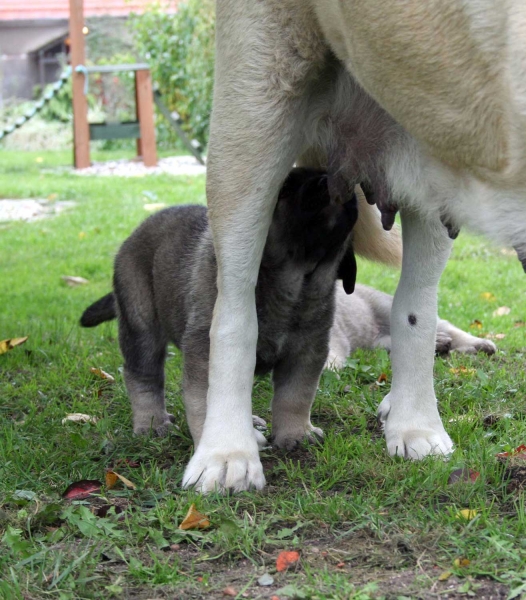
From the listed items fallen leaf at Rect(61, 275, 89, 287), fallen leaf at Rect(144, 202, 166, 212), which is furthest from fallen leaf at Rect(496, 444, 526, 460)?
fallen leaf at Rect(144, 202, 166, 212)

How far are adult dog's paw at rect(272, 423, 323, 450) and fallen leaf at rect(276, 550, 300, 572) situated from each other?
92 cm

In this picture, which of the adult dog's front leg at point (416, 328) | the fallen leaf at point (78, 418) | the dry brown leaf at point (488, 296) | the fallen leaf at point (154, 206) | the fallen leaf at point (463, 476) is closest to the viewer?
the fallen leaf at point (463, 476)

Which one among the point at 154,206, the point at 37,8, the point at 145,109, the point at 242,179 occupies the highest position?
the point at 37,8

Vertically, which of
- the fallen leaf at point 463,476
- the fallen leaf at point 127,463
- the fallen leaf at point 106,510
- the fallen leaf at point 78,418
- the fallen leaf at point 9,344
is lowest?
the fallen leaf at point 9,344

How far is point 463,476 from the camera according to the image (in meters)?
2.81

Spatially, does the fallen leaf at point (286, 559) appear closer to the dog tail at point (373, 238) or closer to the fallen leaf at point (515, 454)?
the fallen leaf at point (515, 454)

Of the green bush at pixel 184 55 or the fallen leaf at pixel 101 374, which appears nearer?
the fallen leaf at pixel 101 374

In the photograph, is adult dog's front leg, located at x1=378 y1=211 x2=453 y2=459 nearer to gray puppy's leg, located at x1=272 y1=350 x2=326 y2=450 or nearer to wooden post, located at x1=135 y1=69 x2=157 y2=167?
gray puppy's leg, located at x1=272 y1=350 x2=326 y2=450

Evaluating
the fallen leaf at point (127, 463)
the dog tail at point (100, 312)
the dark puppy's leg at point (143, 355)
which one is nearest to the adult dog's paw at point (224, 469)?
the fallen leaf at point (127, 463)

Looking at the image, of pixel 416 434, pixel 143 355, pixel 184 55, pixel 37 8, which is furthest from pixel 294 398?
pixel 37 8

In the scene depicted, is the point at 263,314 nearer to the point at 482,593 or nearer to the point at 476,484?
the point at 476,484

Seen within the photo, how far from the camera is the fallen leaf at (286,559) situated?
7.54ft

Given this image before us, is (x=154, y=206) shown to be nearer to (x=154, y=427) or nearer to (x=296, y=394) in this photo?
(x=154, y=427)

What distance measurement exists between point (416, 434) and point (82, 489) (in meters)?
1.14
